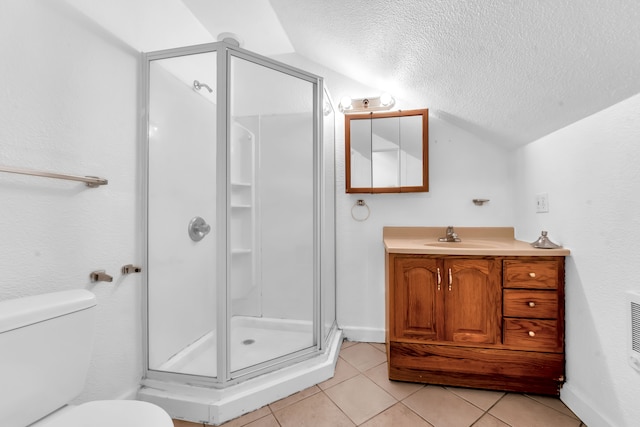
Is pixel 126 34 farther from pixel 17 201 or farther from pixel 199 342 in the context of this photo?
pixel 199 342

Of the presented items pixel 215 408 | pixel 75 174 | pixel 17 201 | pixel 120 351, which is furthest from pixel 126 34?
pixel 215 408

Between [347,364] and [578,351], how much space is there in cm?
122

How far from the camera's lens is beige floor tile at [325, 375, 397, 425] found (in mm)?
1354

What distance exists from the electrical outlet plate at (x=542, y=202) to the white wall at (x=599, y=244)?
4 centimetres

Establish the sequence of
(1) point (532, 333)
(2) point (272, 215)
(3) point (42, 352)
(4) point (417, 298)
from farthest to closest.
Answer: (2) point (272, 215), (4) point (417, 298), (1) point (532, 333), (3) point (42, 352)

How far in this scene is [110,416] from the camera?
2.64 feet

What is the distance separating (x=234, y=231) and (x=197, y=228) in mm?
283

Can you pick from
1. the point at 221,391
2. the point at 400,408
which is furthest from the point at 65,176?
the point at 400,408

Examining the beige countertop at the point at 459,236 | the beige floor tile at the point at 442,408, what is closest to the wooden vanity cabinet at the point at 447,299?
the beige countertop at the point at 459,236

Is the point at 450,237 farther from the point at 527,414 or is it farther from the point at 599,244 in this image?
the point at 527,414

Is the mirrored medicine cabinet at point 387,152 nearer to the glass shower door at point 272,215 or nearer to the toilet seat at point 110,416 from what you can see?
the glass shower door at point 272,215

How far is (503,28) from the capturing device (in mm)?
1005

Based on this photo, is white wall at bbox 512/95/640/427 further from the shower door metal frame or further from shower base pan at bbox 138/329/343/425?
the shower door metal frame

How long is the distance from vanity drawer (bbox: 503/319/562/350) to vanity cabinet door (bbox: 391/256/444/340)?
35 centimetres
